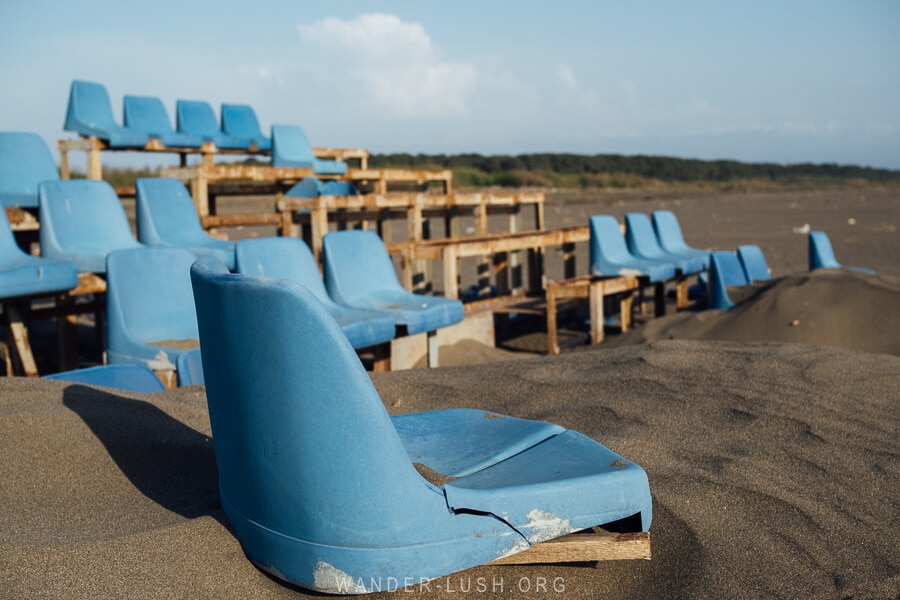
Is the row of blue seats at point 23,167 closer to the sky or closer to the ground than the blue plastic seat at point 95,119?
closer to the ground

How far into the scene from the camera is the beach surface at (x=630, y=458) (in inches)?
80.6

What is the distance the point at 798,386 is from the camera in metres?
3.72

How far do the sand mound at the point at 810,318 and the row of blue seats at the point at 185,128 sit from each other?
5.11m

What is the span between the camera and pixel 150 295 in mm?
4547

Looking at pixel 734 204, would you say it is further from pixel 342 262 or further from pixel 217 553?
pixel 217 553

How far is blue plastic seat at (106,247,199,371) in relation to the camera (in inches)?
166

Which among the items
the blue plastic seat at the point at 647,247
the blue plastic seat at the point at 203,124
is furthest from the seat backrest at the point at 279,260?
the blue plastic seat at the point at 203,124

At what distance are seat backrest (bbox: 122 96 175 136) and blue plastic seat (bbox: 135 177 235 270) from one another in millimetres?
3795

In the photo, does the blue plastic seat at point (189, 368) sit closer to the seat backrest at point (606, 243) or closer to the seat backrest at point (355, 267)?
the seat backrest at point (355, 267)

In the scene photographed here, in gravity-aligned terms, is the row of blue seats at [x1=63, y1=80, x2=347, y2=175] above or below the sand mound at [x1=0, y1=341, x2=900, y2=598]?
above

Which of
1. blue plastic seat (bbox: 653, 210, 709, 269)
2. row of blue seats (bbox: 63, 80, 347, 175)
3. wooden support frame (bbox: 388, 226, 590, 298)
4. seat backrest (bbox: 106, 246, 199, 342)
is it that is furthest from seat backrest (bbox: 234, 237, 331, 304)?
blue plastic seat (bbox: 653, 210, 709, 269)

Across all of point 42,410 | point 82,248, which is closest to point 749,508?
point 42,410

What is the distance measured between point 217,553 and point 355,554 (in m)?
0.42

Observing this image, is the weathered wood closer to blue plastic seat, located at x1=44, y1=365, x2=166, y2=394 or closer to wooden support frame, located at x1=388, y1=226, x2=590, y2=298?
blue plastic seat, located at x1=44, y1=365, x2=166, y2=394
